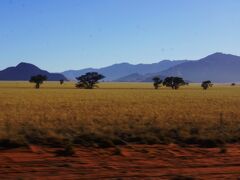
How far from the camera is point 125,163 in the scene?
11898 millimetres

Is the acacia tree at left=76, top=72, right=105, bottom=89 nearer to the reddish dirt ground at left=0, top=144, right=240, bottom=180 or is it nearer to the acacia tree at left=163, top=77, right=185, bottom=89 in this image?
the acacia tree at left=163, top=77, right=185, bottom=89

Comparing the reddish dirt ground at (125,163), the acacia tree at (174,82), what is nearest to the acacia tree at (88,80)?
the acacia tree at (174,82)

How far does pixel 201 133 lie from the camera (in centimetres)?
1777

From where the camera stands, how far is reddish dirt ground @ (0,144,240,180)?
410 inches

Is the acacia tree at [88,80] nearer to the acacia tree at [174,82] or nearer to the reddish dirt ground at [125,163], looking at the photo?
the acacia tree at [174,82]

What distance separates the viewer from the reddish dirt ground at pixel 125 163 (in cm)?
1041

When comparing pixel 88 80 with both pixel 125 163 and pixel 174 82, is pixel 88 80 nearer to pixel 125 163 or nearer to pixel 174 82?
pixel 174 82

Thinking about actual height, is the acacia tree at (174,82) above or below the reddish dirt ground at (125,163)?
above

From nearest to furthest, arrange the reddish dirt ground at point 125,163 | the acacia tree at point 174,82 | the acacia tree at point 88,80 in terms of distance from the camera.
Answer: the reddish dirt ground at point 125,163 < the acacia tree at point 174,82 < the acacia tree at point 88,80

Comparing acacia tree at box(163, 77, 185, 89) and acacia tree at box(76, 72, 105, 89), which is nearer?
acacia tree at box(163, 77, 185, 89)

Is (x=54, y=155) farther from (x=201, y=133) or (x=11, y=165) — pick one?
(x=201, y=133)

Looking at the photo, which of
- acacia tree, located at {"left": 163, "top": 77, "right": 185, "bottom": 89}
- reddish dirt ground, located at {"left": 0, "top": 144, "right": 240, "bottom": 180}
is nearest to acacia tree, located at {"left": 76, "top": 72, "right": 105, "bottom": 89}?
acacia tree, located at {"left": 163, "top": 77, "right": 185, "bottom": 89}

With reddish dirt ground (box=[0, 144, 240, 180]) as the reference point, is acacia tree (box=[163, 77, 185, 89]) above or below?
above

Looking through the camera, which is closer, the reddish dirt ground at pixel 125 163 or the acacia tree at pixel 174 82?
the reddish dirt ground at pixel 125 163
